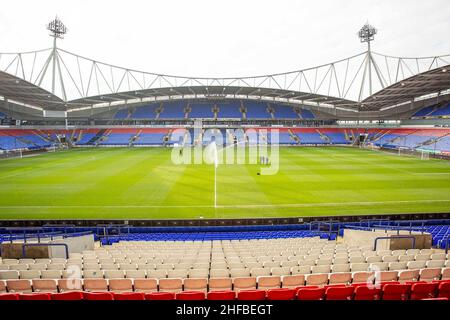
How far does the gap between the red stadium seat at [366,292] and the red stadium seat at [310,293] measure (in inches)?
22.5

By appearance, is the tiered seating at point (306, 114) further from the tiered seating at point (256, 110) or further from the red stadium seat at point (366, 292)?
the red stadium seat at point (366, 292)

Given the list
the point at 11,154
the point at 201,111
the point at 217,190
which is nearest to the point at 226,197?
the point at 217,190

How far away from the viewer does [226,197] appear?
2256cm

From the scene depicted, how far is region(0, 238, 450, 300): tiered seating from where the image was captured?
16.1ft

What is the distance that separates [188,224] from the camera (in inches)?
648

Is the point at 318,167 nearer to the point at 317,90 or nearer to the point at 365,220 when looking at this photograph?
the point at 365,220

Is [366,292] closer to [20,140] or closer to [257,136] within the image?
[257,136]

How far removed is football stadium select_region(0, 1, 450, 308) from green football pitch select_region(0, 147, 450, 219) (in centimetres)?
18

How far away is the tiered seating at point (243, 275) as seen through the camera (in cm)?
489

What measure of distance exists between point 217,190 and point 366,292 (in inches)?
789

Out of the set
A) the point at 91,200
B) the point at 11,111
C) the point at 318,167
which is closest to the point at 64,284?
the point at 91,200

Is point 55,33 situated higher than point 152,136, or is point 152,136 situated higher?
point 55,33

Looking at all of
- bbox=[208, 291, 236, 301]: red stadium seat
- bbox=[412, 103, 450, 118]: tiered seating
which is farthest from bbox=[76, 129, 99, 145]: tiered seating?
bbox=[412, 103, 450, 118]: tiered seating

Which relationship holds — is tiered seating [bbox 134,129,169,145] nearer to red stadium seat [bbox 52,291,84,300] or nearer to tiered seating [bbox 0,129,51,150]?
tiered seating [bbox 0,129,51,150]
